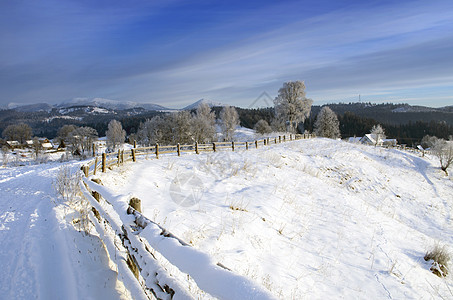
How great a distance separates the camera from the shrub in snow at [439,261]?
620cm

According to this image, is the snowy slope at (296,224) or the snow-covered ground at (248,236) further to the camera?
the snowy slope at (296,224)

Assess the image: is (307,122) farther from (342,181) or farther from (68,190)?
(68,190)

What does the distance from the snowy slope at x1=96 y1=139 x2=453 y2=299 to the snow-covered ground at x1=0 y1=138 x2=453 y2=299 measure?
36 mm

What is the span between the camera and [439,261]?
6559 millimetres

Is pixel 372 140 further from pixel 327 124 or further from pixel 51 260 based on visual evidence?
pixel 51 260

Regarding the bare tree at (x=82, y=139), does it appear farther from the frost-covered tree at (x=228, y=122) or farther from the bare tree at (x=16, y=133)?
the bare tree at (x=16, y=133)

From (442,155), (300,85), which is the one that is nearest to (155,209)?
(442,155)

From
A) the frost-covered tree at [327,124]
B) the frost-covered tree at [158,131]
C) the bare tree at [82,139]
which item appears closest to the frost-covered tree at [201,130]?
the frost-covered tree at [158,131]

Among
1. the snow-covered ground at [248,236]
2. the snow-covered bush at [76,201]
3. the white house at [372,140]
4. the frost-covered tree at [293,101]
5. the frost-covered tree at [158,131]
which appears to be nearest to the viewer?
the snow-covered ground at [248,236]

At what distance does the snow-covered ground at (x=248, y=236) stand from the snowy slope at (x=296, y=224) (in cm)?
4

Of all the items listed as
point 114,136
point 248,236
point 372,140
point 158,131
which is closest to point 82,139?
point 114,136

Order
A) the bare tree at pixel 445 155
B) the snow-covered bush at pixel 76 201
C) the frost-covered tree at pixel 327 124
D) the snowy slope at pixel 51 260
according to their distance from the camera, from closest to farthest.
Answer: the snowy slope at pixel 51 260
the snow-covered bush at pixel 76 201
the bare tree at pixel 445 155
the frost-covered tree at pixel 327 124

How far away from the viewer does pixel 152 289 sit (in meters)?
2.27

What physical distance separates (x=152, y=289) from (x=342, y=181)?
15678 mm
